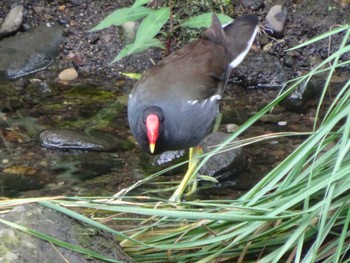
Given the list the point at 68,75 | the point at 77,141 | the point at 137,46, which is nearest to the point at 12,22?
the point at 68,75

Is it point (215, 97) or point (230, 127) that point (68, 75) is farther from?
point (215, 97)

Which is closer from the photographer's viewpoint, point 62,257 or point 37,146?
point 62,257

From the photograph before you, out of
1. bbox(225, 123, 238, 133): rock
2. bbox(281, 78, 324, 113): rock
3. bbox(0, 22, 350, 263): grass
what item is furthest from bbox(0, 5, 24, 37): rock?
bbox(0, 22, 350, 263): grass

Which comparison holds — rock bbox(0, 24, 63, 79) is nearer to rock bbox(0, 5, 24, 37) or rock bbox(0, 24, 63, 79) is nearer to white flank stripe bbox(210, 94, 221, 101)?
rock bbox(0, 5, 24, 37)

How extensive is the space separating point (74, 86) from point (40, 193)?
1.42 m

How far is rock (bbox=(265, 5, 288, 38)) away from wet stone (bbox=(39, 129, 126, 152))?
154 cm

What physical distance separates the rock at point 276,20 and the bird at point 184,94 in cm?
115

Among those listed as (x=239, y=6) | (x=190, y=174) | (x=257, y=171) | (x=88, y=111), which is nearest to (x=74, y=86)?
(x=88, y=111)

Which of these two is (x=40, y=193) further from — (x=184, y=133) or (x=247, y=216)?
(x=247, y=216)

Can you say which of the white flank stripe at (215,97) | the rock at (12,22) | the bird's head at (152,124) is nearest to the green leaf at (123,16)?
the white flank stripe at (215,97)

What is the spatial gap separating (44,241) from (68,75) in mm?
3039

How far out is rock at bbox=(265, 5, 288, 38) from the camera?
532cm

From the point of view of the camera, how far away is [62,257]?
2.27m

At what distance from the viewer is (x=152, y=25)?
4.02m
